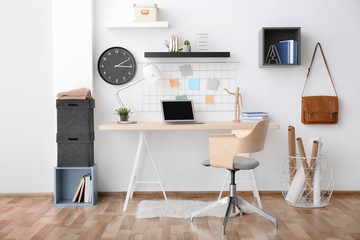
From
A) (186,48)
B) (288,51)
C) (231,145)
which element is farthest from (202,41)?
(231,145)

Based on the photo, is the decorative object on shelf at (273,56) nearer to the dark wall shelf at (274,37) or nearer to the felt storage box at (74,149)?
the dark wall shelf at (274,37)

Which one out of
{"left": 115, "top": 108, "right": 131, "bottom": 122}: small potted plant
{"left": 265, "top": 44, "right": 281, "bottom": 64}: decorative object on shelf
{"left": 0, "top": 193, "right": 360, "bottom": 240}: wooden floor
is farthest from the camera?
{"left": 265, "top": 44, "right": 281, "bottom": 64}: decorative object on shelf

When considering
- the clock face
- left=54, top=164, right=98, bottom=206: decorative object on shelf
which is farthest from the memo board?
left=54, top=164, right=98, bottom=206: decorative object on shelf

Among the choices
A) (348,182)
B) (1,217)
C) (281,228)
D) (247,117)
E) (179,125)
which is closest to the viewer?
(281,228)

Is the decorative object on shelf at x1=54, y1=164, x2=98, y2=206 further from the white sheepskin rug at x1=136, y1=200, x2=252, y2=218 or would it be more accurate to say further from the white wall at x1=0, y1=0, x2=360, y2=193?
the white sheepskin rug at x1=136, y1=200, x2=252, y2=218

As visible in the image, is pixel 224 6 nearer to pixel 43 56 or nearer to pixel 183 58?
pixel 183 58

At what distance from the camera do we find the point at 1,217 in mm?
3332

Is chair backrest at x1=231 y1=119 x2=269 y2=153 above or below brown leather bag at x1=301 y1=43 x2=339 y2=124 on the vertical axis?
below

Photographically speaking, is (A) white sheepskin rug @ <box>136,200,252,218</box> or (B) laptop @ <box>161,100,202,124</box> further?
(B) laptop @ <box>161,100,202,124</box>

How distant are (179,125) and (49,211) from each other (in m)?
1.42

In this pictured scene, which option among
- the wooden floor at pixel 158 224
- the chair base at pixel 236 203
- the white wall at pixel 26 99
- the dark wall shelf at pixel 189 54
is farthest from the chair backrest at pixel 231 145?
the white wall at pixel 26 99

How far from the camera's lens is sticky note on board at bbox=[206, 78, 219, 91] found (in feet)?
13.4

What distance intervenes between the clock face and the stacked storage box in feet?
1.51

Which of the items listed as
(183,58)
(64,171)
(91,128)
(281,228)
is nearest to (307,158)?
(281,228)
